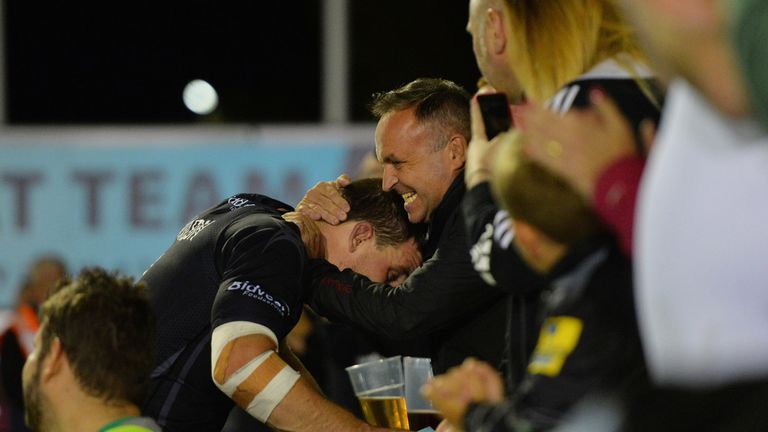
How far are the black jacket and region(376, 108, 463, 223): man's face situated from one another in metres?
0.16

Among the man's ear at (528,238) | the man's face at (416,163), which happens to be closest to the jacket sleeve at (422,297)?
the man's face at (416,163)

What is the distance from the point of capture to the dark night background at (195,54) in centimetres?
816

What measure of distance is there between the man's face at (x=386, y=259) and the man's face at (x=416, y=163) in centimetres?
11

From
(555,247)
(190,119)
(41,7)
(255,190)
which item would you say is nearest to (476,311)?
(555,247)

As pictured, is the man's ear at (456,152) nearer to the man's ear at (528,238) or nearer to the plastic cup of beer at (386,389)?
the plastic cup of beer at (386,389)

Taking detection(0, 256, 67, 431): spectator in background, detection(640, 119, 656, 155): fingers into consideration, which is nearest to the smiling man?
detection(640, 119, 656, 155): fingers

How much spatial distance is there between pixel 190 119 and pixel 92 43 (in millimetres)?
868

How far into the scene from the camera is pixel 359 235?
3635 millimetres

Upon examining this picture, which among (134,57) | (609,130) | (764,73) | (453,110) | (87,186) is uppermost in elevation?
(764,73)

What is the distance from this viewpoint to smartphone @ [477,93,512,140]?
103 inches

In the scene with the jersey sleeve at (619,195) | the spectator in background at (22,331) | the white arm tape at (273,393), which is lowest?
the spectator in background at (22,331)

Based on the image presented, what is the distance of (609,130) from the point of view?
6.56 ft

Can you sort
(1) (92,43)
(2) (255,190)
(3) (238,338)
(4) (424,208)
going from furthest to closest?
1. (1) (92,43)
2. (2) (255,190)
3. (4) (424,208)
4. (3) (238,338)

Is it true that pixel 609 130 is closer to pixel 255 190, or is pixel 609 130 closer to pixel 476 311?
pixel 476 311
